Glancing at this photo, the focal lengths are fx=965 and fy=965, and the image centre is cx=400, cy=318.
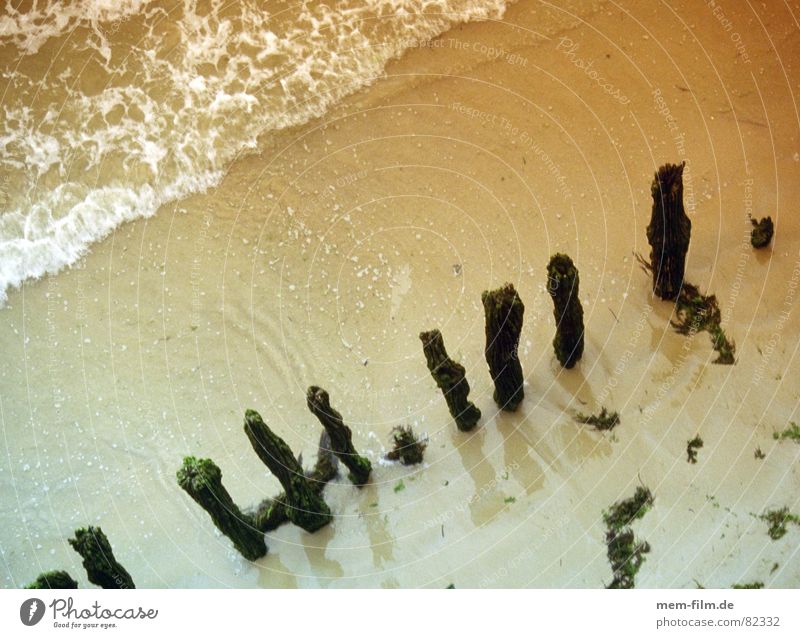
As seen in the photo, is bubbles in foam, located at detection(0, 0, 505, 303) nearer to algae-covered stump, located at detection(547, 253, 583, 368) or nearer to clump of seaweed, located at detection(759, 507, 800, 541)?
algae-covered stump, located at detection(547, 253, 583, 368)

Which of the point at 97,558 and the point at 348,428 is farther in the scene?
the point at 348,428

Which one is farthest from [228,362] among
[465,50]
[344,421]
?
[465,50]

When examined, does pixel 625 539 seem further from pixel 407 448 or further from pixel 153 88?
pixel 153 88

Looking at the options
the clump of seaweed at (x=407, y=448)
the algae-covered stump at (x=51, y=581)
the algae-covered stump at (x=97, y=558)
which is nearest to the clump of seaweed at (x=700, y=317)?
the clump of seaweed at (x=407, y=448)

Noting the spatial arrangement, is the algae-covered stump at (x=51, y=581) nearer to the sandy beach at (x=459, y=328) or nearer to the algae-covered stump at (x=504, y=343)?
the sandy beach at (x=459, y=328)

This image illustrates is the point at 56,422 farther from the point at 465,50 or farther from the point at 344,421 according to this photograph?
the point at 465,50

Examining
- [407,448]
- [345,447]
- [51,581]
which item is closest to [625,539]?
[407,448]
